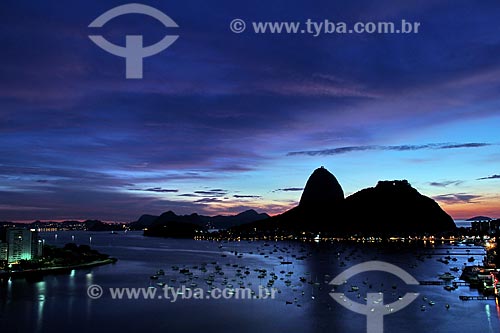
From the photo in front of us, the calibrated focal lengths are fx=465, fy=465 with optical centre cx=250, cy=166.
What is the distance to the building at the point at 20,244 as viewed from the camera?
4103cm

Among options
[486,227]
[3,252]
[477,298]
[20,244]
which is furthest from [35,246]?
[486,227]

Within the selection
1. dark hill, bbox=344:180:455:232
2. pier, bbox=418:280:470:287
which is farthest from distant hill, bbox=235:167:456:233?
pier, bbox=418:280:470:287

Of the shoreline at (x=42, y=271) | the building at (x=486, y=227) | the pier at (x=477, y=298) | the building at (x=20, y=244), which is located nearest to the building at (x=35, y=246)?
the building at (x=20, y=244)

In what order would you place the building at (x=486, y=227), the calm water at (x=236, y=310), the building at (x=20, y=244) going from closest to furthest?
the calm water at (x=236, y=310)
the building at (x=20, y=244)
the building at (x=486, y=227)

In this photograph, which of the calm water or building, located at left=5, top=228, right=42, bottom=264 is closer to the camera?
the calm water

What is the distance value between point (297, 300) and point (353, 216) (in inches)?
3614

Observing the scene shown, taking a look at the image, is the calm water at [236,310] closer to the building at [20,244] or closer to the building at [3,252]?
the building at [3,252]

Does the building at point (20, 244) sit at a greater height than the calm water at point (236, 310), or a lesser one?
greater

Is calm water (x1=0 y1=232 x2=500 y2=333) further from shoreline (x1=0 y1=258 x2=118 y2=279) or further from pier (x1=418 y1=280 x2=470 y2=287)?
shoreline (x1=0 y1=258 x2=118 y2=279)

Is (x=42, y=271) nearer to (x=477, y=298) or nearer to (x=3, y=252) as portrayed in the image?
(x=3, y=252)

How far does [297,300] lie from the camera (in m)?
26.4

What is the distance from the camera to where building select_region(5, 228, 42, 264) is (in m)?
41.0

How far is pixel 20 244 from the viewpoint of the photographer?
136 feet

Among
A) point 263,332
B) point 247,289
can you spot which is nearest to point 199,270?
point 247,289
